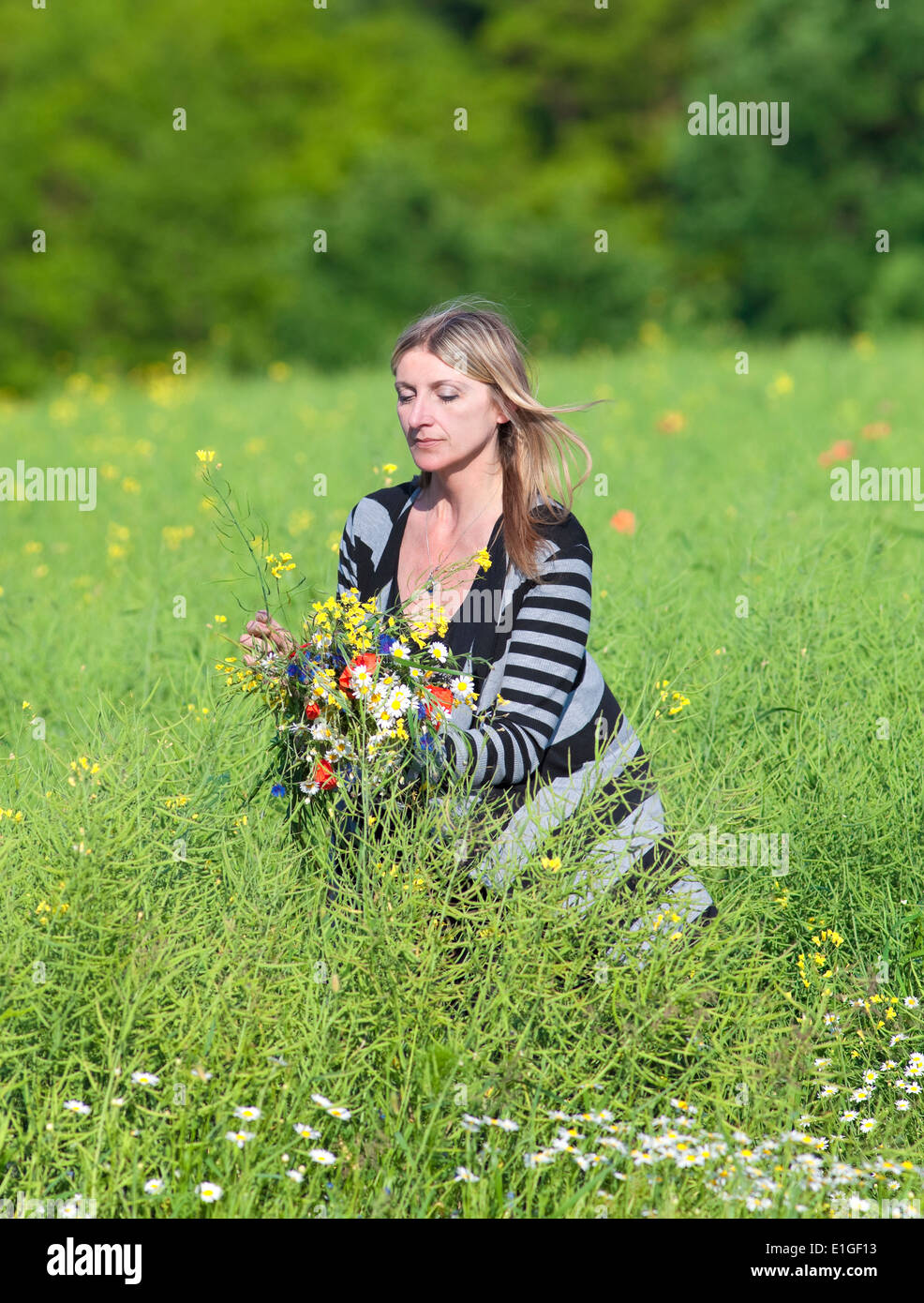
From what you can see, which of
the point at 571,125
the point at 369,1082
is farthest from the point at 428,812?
the point at 571,125

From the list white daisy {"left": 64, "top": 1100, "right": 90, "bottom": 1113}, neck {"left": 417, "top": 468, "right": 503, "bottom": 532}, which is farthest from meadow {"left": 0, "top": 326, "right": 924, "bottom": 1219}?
neck {"left": 417, "top": 468, "right": 503, "bottom": 532}

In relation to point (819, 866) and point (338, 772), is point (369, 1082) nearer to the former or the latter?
point (338, 772)

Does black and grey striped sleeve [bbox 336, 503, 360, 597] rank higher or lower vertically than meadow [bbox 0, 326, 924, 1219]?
higher

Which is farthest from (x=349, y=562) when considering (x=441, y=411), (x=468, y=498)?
(x=441, y=411)

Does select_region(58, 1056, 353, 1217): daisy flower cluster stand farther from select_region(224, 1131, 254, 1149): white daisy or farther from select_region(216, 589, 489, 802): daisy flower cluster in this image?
select_region(216, 589, 489, 802): daisy flower cluster

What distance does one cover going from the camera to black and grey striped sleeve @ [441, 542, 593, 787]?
242cm

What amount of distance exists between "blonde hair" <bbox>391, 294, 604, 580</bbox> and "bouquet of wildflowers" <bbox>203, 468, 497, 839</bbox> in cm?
14

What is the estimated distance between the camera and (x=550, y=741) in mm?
2607

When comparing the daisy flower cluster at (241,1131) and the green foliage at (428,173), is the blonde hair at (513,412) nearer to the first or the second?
the daisy flower cluster at (241,1131)

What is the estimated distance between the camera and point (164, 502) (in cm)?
668

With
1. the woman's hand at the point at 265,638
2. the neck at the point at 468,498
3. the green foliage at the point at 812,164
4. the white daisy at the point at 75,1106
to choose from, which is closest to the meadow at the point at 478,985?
the white daisy at the point at 75,1106

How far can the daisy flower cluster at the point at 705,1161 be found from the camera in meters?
2.12

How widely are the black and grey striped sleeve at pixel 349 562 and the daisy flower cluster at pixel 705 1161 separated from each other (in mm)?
1124
